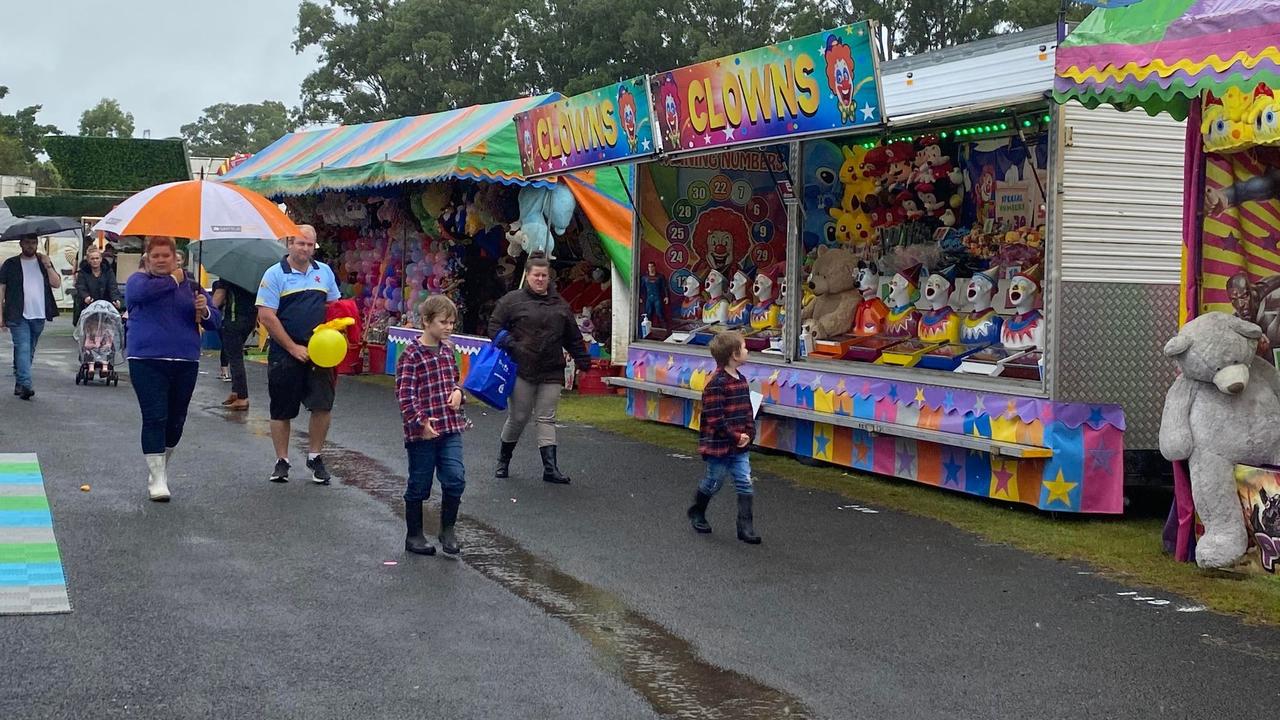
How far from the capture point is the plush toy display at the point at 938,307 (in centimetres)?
1111

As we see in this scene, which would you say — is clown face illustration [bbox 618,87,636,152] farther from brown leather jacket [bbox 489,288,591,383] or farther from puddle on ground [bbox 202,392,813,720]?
puddle on ground [bbox 202,392,813,720]

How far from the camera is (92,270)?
57.4 ft

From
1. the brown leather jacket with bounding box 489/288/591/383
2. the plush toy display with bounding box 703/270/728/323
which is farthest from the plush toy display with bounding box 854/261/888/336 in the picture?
the brown leather jacket with bounding box 489/288/591/383

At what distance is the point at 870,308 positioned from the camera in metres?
12.0

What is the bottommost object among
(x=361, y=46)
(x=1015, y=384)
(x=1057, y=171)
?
(x=1015, y=384)

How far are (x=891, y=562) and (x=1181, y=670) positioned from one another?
228cm

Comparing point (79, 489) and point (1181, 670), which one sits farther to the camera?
point (79, 489)

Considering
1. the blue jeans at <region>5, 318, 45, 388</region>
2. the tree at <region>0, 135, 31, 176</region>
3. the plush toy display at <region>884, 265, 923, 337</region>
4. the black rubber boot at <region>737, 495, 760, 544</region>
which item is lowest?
the black rubber boot at <region>737, 495, 760, 544</region>

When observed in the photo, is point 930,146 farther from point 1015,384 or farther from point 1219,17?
point 1219,17

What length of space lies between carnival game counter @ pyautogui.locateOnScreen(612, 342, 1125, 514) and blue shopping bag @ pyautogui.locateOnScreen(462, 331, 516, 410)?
104 inches

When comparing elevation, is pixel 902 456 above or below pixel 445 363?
below

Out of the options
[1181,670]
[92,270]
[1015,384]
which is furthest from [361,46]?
[1181,670]

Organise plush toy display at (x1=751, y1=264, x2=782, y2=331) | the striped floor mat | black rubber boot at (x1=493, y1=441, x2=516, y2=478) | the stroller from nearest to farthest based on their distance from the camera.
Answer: the striped floor mat < black rubber boot at (x1=493, y1=441, x2=516, y2=478) < plush toy display at (x1=751, y1=264, x2=782, y2=331) < the stroller

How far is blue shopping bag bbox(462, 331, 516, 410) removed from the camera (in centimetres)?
1013
